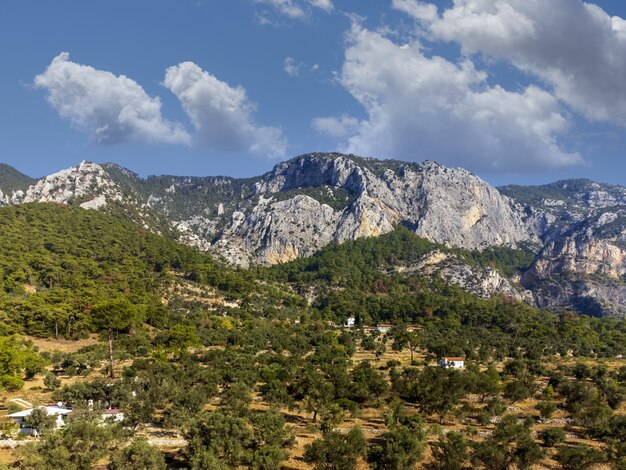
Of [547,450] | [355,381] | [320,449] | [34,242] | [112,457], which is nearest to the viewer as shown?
[112,457]

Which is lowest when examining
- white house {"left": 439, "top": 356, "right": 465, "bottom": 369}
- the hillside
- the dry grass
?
the dry grass

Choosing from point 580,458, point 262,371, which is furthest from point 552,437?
point 262,371

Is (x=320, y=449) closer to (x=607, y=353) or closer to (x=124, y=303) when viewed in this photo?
(x=124, y=303)

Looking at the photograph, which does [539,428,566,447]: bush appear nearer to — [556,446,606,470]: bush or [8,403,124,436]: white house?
[556,446,606,470]: bush

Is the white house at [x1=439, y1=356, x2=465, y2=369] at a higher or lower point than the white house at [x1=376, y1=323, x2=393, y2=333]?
lower

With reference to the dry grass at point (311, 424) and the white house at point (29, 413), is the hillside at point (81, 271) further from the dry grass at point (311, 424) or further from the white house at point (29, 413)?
the white house at point (29, 413)

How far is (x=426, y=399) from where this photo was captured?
5072cm

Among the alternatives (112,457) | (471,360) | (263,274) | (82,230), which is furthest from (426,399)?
(263,274)

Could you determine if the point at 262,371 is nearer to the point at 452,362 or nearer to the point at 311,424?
the point at 311,424

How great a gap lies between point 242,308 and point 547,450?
98.8 meters

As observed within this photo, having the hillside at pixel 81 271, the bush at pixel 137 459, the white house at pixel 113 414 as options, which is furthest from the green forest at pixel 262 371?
the white house at pixel 113 414

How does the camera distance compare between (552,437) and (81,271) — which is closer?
(552,437)

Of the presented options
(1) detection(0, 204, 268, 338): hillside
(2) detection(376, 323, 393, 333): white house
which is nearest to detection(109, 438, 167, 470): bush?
(1) detection(0, 204, 268, 338): hillside

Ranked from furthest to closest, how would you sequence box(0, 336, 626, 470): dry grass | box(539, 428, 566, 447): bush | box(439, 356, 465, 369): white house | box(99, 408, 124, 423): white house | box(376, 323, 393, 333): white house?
box(376, 323, 393, 333): white house, box(439, 356, 465, 369): white house, box(539, 428, 566, 447): bush, box(99, 408, 124, 423): white house, box(0, 336, 626, 470): dry grass
